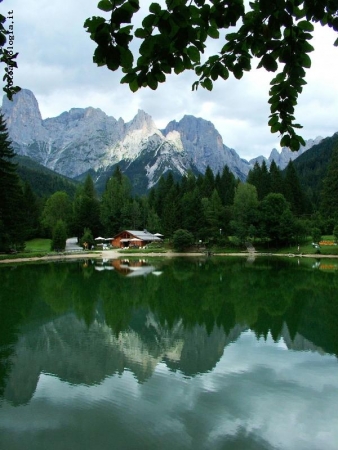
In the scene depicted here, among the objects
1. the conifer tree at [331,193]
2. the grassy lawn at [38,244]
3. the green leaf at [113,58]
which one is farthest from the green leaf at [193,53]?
the grassy lawn at [38,244]

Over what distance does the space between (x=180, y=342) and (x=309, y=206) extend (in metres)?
79.9

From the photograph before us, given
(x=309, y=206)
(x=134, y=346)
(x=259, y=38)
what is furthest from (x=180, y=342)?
(x=309, y=206)

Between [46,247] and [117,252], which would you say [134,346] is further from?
[46,247]

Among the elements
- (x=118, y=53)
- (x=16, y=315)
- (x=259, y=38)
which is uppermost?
(x=259, y=38)

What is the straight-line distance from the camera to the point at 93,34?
89.0 inches

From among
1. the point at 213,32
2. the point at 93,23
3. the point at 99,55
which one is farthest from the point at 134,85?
the point at 213,32

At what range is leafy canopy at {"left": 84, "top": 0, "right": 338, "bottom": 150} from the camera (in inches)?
90.8

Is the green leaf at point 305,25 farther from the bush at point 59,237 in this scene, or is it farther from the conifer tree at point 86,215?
the conifer tree at point 86,215

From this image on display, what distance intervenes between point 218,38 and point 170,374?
938cm

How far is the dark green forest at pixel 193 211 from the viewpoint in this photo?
51562 mm

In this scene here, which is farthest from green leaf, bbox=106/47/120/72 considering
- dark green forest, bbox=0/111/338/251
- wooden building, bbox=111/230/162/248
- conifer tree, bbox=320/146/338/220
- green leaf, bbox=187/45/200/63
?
wooden building, bbox=111/230/162/248

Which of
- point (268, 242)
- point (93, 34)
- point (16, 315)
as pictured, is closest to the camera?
point (93, 34)

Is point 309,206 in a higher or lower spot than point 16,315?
higher

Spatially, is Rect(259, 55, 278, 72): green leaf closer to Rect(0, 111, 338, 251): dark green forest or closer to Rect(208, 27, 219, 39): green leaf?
Rect(208, 27, 219, 39): green leaf
